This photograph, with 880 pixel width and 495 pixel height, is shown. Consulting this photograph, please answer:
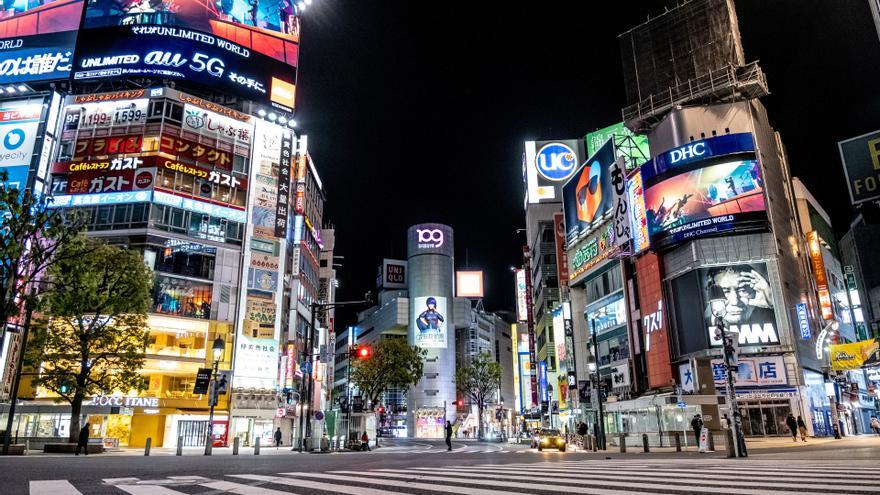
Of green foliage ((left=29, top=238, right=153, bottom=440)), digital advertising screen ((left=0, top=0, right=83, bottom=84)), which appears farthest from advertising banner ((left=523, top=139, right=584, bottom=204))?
green foliage ((left=29, top=238, right=153, bottom=440))

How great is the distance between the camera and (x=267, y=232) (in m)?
49.4

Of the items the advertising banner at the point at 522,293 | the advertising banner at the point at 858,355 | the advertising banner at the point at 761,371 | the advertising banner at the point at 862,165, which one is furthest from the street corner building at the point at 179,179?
the advertising banner at the point at 522,293

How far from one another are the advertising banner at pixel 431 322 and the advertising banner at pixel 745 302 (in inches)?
3061

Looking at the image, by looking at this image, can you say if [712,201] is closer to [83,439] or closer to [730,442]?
[730,442]

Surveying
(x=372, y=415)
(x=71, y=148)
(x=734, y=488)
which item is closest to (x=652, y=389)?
(x=372, y=415)

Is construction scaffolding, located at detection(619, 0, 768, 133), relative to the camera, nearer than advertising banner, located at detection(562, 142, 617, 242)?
Yes

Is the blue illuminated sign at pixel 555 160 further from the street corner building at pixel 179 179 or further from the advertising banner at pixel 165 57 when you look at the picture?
the advertising banner at pixel 165 57

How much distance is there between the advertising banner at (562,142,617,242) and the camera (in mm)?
55219

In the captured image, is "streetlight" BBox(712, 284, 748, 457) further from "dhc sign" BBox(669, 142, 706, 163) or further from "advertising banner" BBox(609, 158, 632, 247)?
"advertising banner" BBox(609, 158, 632, 247)

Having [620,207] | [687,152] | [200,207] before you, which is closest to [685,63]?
[687,152]

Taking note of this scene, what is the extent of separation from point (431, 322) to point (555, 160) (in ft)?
161

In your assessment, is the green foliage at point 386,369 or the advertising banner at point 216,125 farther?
the green foliage at point 386,369

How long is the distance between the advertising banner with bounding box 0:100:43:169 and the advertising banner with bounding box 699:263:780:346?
54.9m

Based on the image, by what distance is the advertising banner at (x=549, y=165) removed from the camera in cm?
8225
